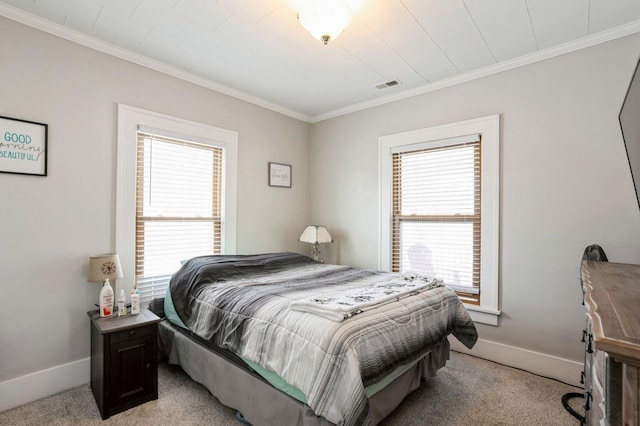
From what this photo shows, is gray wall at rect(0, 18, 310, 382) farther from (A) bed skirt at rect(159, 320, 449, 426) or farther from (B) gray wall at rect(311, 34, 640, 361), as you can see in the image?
(B) gray wall at rect(311, 34, 640, 361)

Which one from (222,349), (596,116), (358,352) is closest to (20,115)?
(222,349)

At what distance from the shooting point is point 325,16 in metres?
1.87

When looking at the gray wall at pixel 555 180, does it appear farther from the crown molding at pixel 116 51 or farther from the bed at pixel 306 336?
the crown molding at pixel 116 51

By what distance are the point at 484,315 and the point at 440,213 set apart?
103cm

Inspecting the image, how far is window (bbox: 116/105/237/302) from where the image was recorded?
2713mm

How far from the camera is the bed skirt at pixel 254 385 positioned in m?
1.69

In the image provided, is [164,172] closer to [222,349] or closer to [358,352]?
[222,349]

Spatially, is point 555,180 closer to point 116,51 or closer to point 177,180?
point 177,180

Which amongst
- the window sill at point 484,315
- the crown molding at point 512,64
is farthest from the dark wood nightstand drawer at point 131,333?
the crown molding at point 512,64

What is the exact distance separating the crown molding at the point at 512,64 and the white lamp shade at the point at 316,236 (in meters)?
1.49

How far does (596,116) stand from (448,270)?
1716mm

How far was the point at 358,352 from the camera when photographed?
1.52 m

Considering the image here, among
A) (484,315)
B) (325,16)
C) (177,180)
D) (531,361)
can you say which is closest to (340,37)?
(325,16)

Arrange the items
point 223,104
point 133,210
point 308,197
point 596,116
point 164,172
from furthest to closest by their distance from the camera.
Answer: point 308,197 → point 223,104 → point 164,172 → point 133,210 → point 596,116
